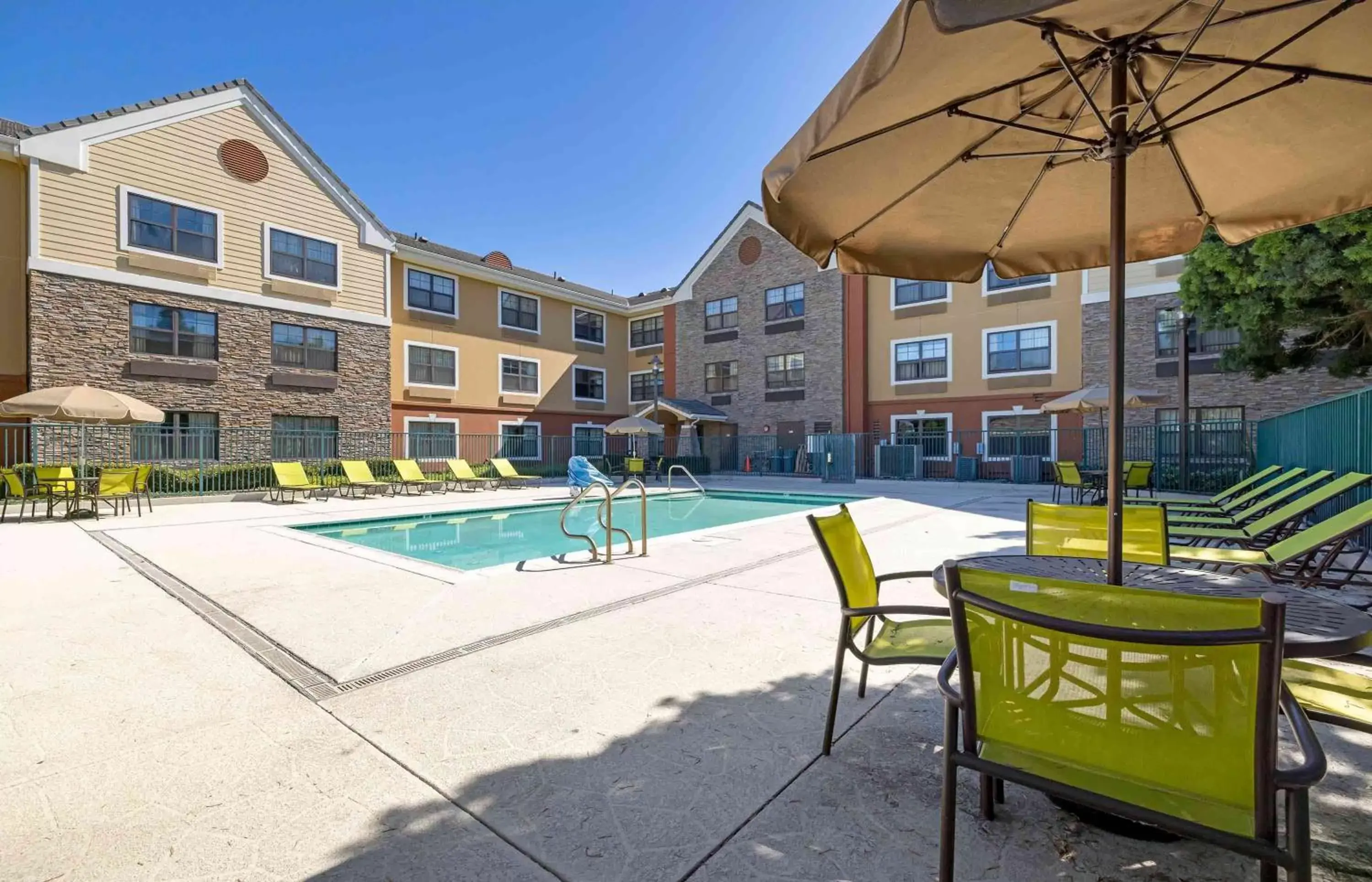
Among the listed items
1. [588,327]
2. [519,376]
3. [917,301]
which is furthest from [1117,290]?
[588,327]

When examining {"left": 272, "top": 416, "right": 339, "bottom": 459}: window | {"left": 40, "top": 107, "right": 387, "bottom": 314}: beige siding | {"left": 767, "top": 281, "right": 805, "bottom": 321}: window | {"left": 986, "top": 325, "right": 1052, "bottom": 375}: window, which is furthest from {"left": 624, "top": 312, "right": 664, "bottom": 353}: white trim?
{"left": 986, "top": 325, "right": 1052, "bottom": 375}: window

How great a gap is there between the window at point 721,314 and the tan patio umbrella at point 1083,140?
1032 inches

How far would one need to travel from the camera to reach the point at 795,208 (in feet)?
9.91

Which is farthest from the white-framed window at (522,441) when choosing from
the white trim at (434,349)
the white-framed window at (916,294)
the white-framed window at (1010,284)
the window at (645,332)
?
the white-framed window at (1010,284)

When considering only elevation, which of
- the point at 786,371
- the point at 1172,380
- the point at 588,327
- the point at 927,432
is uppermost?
the point at 588,327

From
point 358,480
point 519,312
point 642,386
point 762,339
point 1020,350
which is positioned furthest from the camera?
point 642,386

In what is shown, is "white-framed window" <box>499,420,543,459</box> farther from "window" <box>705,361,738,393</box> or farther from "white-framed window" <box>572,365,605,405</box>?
"window" <box>705,361,738,393</box>

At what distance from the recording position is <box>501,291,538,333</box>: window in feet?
87.4

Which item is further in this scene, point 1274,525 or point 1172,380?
point 1172,380

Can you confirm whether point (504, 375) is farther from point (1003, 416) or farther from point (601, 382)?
point (1003, 416)

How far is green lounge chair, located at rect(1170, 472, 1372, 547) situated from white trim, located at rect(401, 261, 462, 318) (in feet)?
79.2

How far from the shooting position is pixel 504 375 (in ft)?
86.9

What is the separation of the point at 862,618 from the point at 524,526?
10069mm

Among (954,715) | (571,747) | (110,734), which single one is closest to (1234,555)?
(954,715)
